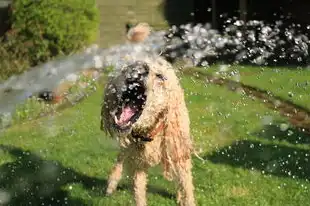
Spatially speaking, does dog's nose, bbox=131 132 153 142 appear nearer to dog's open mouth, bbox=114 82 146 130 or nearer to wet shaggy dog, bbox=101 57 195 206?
wet shaggy dog, bbox=101 57 195 206

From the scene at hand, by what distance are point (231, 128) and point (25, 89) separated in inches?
133

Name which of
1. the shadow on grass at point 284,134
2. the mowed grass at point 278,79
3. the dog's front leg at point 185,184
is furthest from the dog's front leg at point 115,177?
the mowed grass at point 278,79

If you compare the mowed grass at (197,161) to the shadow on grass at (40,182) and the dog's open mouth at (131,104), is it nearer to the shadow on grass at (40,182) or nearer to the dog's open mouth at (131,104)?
the shadow on grass at (40,182)

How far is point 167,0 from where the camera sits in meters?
13.0

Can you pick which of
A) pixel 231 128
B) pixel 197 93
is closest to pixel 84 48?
pixel 197 93

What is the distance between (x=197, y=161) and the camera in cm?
537

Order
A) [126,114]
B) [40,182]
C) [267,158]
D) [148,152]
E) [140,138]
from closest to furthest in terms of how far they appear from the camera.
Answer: [126,114], [140,138], [148,152], [40,182], [267,158]

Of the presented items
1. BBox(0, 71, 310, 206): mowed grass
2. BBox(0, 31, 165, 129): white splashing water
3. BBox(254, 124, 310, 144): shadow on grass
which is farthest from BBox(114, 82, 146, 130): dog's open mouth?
BBox(0, 31, 165, 129): white splashing water

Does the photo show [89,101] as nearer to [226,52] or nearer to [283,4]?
[226,52]

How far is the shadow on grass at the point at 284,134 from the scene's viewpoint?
5.80 meters

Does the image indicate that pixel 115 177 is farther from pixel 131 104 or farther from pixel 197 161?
pixel 131 104

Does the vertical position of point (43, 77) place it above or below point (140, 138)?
below

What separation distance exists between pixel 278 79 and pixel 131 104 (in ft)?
20.0

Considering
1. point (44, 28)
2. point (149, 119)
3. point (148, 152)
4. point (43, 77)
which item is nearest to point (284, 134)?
point (148, 152)
